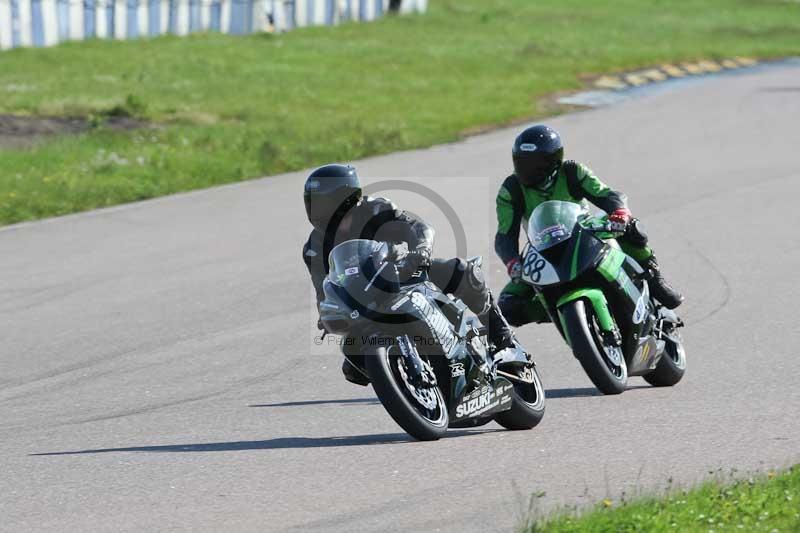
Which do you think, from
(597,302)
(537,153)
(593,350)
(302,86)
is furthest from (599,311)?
(302,86)

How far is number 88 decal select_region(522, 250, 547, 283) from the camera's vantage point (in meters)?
8.76

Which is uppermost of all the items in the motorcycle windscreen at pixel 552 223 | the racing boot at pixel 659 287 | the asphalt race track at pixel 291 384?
the motorcycle windscreen at pixel 552 223

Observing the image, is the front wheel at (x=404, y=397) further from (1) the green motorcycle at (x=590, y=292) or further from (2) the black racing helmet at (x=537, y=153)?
(2) the black racing helmet at (x=537, y=153)

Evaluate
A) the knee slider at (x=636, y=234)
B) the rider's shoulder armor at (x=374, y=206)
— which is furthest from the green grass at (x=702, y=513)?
the knee slider at (x=636, y=234)

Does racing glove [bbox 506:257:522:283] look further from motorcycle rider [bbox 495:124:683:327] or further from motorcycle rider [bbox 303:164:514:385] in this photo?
motorcycle rider [bbox 303:164:514:385]

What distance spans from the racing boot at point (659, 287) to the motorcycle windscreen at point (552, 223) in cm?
88

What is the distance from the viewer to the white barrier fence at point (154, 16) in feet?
95.9

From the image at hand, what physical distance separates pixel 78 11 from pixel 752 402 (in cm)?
2425

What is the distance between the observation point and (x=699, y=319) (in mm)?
11570

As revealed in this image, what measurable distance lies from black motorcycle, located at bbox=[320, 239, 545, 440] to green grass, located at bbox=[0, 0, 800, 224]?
390 inches

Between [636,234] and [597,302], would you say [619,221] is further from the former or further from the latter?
[597,302]

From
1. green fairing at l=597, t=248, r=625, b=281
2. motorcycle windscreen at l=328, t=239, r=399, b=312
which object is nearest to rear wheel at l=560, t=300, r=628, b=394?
green fairing at l=597, t=248, r=625, b=281

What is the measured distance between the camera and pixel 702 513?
5977 millimetres

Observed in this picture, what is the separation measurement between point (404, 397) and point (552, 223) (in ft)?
6.50
